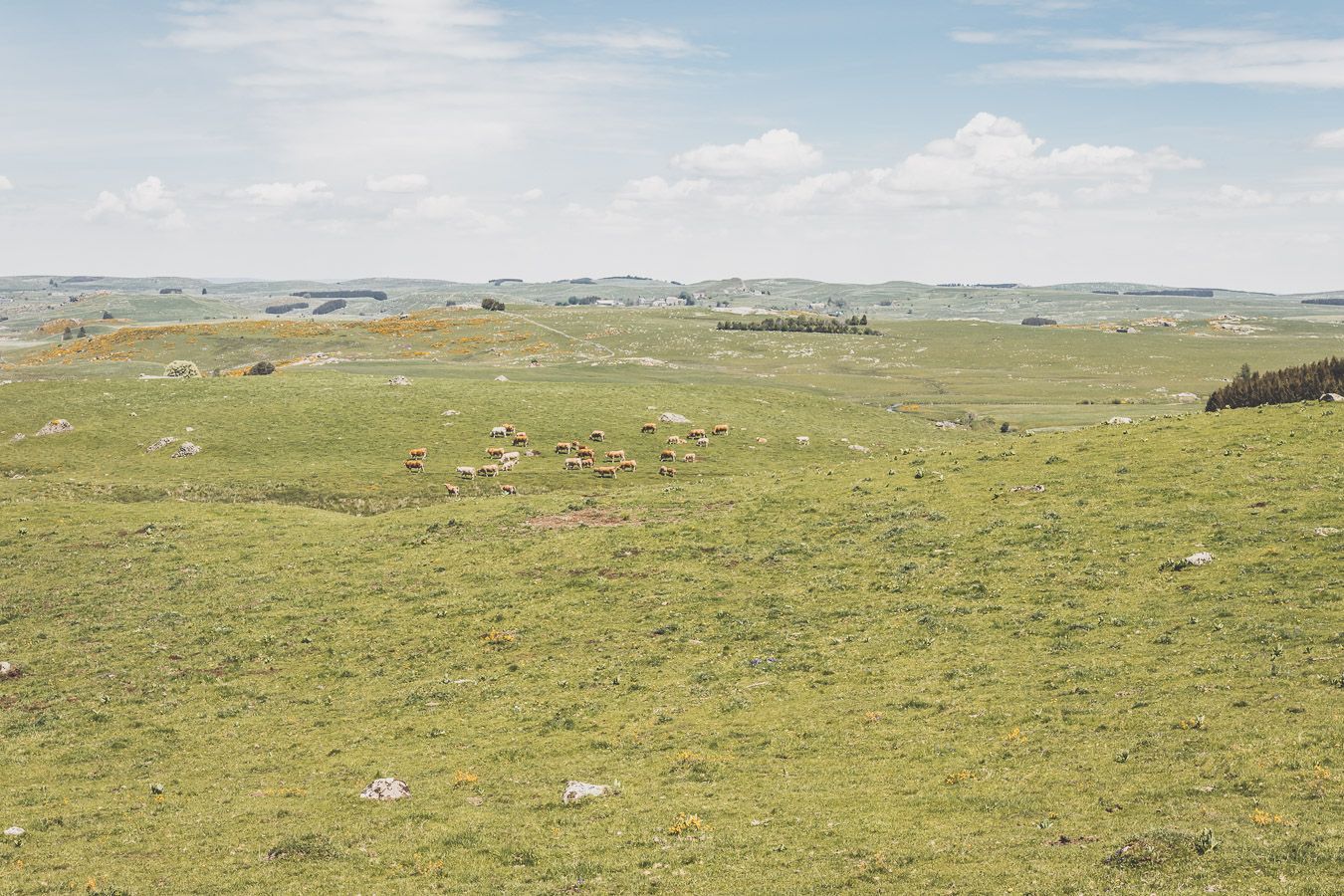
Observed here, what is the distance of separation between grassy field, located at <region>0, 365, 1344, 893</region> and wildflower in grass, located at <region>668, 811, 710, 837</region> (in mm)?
132

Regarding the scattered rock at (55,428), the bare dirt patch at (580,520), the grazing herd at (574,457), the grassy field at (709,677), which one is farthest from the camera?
the scattered rock at (55,428)

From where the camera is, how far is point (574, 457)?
69.1 metres

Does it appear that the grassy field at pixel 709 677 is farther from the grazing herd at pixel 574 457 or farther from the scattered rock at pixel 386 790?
the grazing herd at pixel 574 457

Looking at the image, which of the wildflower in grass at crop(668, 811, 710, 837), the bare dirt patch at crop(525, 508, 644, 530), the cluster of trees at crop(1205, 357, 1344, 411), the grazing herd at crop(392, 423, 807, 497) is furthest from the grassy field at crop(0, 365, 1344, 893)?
the cluster of trees at crop(1205, 357, 1344, 411)

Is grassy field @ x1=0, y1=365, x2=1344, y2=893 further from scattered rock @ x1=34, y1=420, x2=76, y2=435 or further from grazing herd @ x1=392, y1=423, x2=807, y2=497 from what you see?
scattered rock @ x1=34, y1=420, x2=76, y2=435

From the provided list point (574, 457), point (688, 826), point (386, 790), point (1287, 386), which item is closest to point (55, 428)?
point (574, 457)

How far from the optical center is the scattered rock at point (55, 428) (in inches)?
2864

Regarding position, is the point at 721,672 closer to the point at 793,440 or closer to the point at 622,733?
the point at 622,733

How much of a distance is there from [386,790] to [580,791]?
4.99 m

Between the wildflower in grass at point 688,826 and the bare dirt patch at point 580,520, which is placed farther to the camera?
the bare dirt patch at point 580,520

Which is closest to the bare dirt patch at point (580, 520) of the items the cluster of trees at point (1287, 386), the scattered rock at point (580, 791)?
the scattered rock at point (580, 791)

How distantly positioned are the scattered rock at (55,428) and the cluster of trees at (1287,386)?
90530mm

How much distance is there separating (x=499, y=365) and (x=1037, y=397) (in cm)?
8745

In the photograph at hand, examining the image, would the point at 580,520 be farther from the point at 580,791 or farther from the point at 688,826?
the point at 688,826
